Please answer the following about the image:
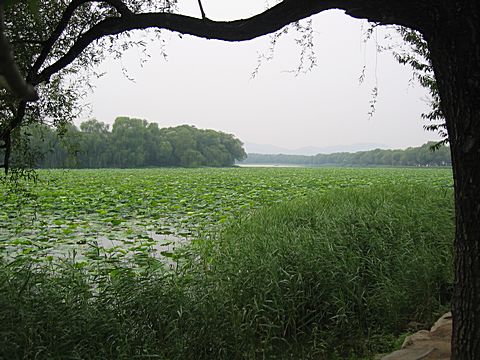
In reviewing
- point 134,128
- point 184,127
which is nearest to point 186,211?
point 134,128

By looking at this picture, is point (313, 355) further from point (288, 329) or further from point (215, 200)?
point (215, 200)

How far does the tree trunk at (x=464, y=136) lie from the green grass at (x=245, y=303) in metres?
1.25

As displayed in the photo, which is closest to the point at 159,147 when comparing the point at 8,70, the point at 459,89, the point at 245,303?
the point at 245,303

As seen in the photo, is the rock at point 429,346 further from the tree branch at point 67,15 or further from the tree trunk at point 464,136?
the tree branch at point 67,15

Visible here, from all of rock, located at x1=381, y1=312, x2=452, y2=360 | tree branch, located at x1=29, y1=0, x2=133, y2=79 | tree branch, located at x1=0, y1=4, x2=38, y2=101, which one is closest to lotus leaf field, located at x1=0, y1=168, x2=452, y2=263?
tree branch, located at x1=29, y1=0, x2=133, y2=79

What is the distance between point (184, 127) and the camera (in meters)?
50.9

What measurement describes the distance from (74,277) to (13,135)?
1.38 meters

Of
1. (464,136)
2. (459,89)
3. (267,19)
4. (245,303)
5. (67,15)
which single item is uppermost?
(67,15)

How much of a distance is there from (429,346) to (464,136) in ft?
4.06

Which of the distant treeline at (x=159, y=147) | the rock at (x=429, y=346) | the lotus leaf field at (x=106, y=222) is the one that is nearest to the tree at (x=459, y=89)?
the rock at (x=429, y=346)

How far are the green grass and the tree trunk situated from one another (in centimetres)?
125

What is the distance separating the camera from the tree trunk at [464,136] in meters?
1.43

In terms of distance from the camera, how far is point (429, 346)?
210 centimetres

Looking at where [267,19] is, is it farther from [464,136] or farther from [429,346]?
[429,346]
